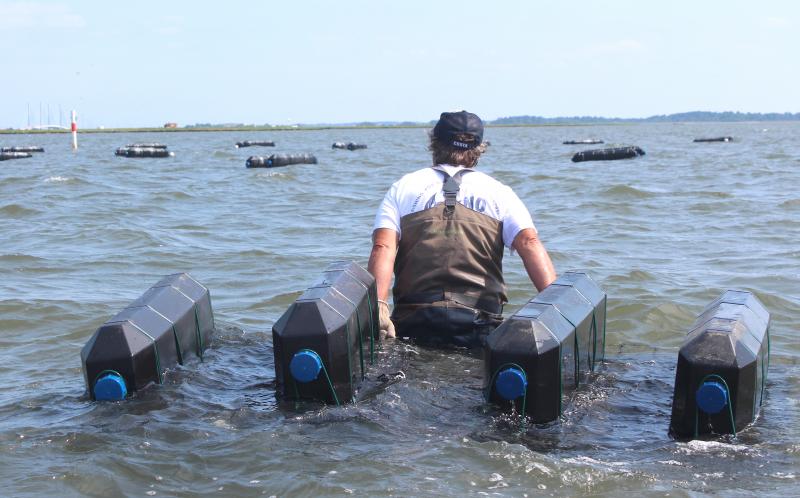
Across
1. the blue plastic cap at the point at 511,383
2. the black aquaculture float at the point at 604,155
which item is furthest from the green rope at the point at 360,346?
the black aquaculture float at the point at 604,155

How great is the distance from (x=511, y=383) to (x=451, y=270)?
1305 mm

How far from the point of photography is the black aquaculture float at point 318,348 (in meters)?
4.65

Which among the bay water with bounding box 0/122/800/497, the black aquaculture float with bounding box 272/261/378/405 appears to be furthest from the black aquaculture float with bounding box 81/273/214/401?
the black aquaculture float with bounding box 272/261/378/405

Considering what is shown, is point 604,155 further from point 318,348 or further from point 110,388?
point 110,388

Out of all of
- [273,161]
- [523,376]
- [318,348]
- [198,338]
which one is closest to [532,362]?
[523,376]

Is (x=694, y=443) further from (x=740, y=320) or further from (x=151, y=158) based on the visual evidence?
(x=151, y=158)

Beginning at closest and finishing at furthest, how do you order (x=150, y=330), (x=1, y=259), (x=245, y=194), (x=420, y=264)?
(x=150, y=330) < (x=420, y=264) < (x=1, y=259) < (x=245, y=194)

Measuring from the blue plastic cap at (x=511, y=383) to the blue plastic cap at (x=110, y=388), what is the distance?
6.33ft

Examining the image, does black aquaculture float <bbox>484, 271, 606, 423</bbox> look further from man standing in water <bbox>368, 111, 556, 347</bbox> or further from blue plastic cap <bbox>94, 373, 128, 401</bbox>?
blue plastic cap <bbox>94, 373, 128, 401</bbox>

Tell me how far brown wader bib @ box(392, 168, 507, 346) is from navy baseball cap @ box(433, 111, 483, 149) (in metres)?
0.18

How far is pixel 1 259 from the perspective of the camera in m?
11.7

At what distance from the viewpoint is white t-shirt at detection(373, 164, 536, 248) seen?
18.6 feet

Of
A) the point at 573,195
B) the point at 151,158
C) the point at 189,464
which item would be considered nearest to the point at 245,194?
the point at 573,195

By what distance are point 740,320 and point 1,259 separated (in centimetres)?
969
